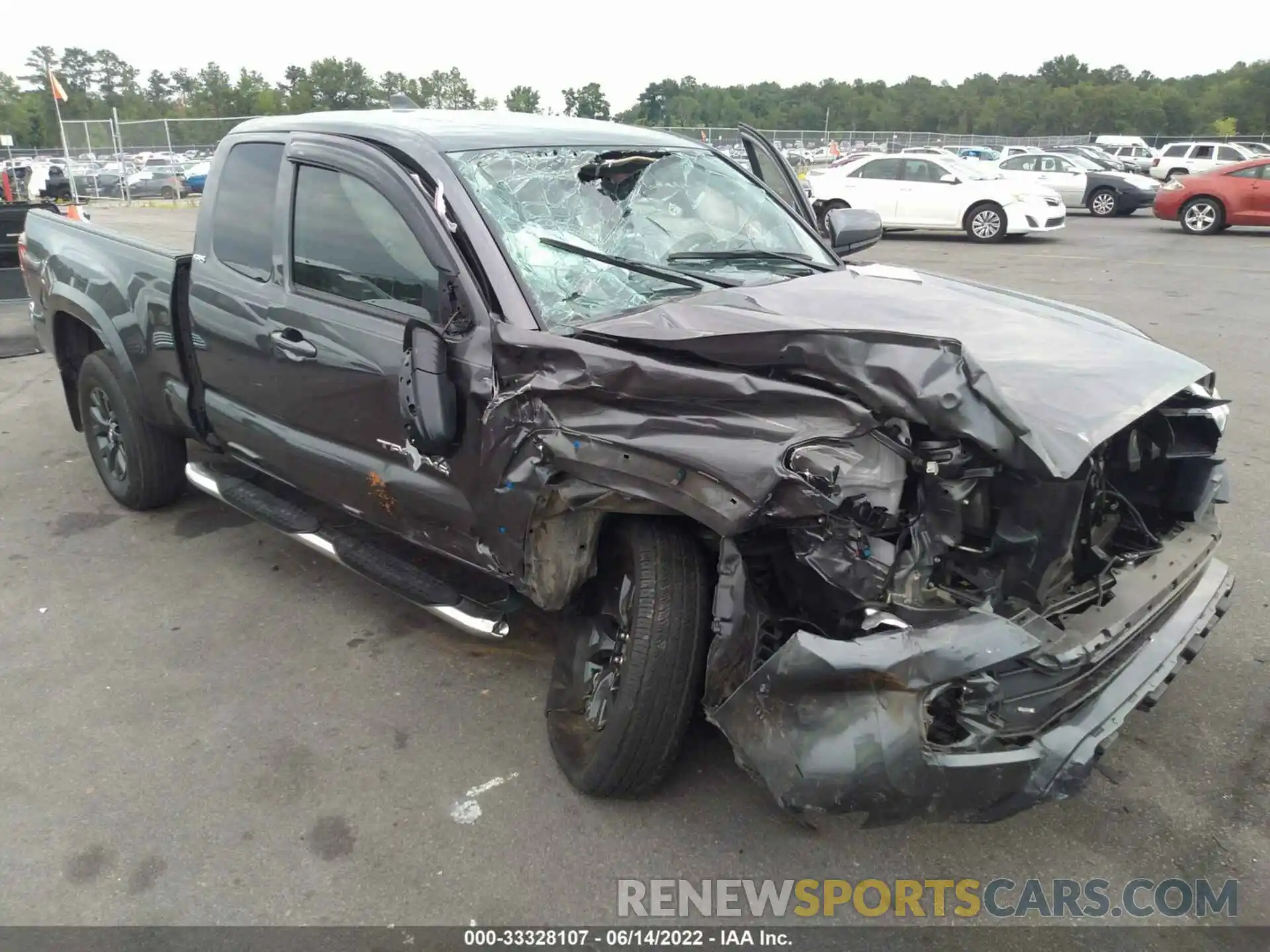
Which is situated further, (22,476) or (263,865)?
(22,476)

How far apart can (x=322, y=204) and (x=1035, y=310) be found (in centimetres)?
271

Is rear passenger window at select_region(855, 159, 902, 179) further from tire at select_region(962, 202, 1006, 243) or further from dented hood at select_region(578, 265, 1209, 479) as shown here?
dented hood at select_region(578, 265, 1209, 479)

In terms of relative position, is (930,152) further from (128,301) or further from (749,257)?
(128,301)

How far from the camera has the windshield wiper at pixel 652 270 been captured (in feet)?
10.4

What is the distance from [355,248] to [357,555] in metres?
1.19

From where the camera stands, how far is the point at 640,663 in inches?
102

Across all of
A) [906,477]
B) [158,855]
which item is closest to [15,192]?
[158,855]

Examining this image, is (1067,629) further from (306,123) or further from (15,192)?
(15,192)

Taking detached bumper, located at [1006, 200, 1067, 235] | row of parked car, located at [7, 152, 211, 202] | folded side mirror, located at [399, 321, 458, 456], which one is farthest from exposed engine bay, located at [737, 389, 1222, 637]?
row of parked car, located at [7, 152, 211, 202]

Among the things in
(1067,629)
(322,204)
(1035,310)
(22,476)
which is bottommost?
(22,476)

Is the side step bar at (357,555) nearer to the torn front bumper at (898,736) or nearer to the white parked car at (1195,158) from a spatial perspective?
the torn front bumper at (898,736)

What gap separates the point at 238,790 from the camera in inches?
117

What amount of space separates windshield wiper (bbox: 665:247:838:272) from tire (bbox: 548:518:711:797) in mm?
1186

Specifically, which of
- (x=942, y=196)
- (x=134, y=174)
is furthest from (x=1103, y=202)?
(x=134, y=174)
